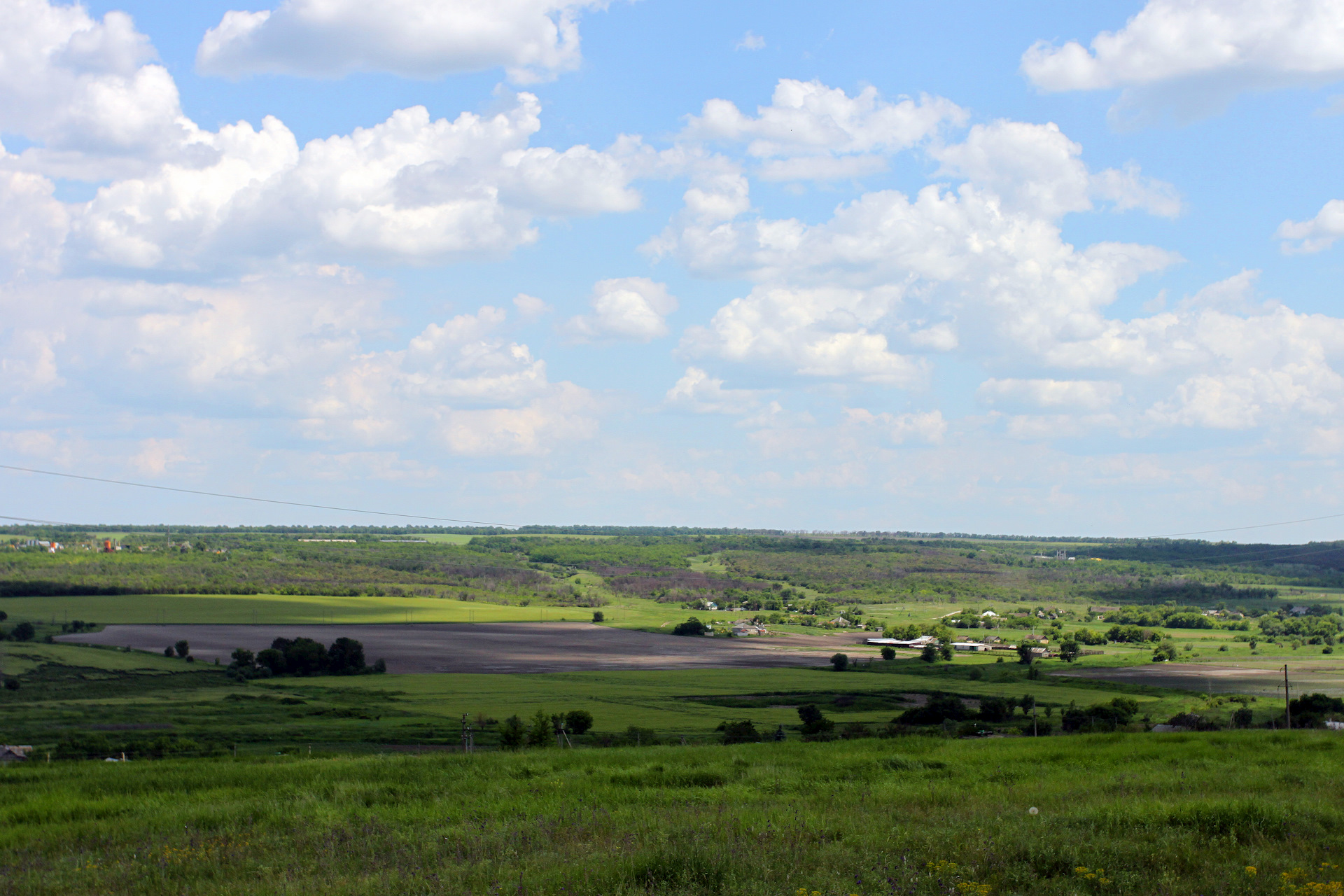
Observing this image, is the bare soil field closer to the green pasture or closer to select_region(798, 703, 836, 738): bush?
select_region(798, 703, 836, 738): bush

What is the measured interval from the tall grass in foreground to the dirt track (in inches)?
3950

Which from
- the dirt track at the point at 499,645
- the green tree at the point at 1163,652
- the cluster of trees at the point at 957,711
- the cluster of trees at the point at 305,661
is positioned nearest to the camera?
the cluster of trees at the point at 957,711

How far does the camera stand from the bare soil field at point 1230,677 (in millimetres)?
94812

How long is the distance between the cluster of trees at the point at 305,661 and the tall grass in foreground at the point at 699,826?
10120 centimetres

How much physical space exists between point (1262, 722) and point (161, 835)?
237 feet

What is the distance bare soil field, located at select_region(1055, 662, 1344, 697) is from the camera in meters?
94.8

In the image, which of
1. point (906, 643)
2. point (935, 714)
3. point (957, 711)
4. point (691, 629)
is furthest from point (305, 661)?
point (906, 643)

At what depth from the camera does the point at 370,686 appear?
106 meters

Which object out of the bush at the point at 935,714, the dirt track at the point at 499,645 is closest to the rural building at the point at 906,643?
the dirt track at the point at 499,645

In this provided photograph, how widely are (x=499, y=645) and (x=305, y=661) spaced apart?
29.3 metres

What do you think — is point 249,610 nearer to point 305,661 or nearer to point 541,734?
point 305,661

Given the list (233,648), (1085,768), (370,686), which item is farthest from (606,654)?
(1085,768)

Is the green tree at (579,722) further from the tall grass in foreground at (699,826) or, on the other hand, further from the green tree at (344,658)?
the green tree at (344,658)

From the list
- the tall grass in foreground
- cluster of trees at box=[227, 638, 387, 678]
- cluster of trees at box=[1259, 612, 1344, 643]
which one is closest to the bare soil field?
cluster of trees at box=[1259, 612, 1344, 643]
